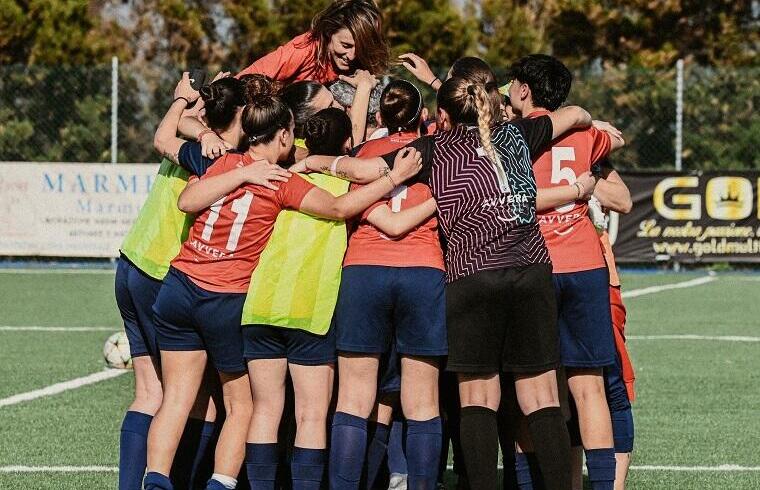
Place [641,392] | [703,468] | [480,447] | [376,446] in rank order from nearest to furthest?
[480,447] → [376,446] → [703,468] → [641,392]

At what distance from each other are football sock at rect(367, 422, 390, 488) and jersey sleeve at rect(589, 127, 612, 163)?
154 centimetres

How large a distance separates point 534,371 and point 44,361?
5.91 m

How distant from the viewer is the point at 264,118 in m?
5.47

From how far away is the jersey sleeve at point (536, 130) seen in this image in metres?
5.48

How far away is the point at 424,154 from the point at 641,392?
4288 mm

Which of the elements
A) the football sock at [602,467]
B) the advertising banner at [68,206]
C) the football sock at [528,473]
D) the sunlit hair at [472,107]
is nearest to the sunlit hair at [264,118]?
the sunlit hair at [472,107]

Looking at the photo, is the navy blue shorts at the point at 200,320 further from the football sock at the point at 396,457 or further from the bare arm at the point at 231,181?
the football sock at the point at 396,457

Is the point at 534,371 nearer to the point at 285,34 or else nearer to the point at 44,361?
the point at 44,361

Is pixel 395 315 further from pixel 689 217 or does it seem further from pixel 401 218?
pixel 689 217

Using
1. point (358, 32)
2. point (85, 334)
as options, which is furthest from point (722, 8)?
point (358, 32)

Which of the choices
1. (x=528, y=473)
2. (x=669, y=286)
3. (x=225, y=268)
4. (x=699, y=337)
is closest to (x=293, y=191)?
(x=225, y=268)

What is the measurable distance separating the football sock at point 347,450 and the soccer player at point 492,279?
458 mm

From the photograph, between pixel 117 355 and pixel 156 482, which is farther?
pixel 117 355

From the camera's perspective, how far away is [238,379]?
5.76m
